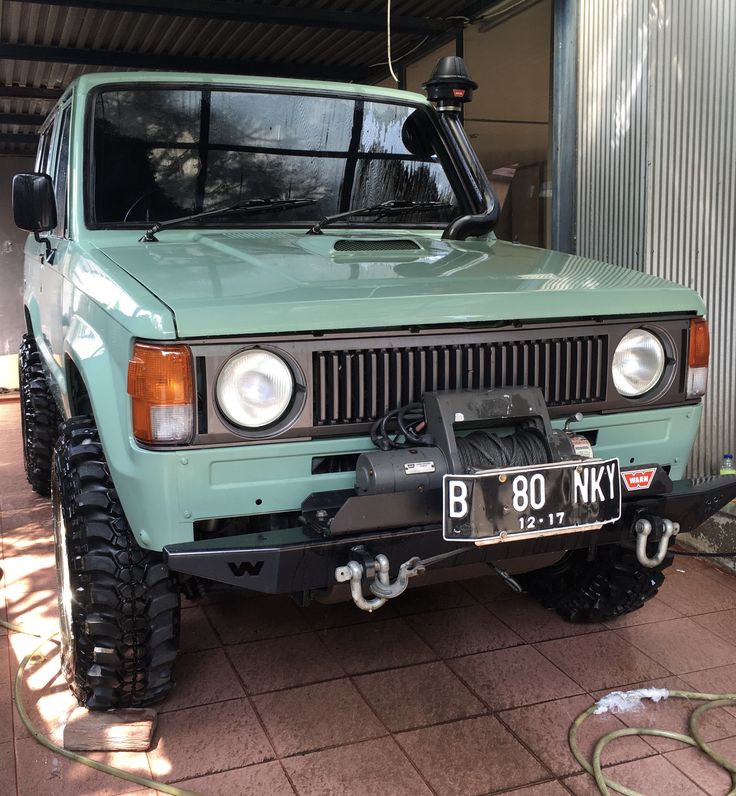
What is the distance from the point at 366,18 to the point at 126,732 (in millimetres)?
5830

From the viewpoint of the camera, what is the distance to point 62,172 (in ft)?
11.6

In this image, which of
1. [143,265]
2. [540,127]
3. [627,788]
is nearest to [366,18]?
[540,127]

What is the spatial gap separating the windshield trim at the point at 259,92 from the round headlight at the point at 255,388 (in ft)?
3.45

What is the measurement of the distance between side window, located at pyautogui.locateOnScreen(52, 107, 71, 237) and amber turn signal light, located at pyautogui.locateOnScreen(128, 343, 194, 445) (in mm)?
1413

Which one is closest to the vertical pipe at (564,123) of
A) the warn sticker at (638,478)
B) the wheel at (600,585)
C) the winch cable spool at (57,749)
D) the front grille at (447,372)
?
the wheel at (600,585)

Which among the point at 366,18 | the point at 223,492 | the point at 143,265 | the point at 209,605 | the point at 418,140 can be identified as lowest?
the point at 209,605

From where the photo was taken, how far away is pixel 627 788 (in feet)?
8.02

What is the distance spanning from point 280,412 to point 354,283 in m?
0.44

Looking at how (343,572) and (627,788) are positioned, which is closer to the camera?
(343,572)

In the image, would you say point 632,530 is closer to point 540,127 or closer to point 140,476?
point 140,476

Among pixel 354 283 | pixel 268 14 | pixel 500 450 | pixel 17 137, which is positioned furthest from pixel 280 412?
pixel 17 137

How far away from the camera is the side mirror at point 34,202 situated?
332 cm

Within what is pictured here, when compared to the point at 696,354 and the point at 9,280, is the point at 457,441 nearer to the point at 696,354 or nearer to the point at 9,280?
the point at 696,354

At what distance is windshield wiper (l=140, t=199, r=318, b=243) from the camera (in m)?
3.08
